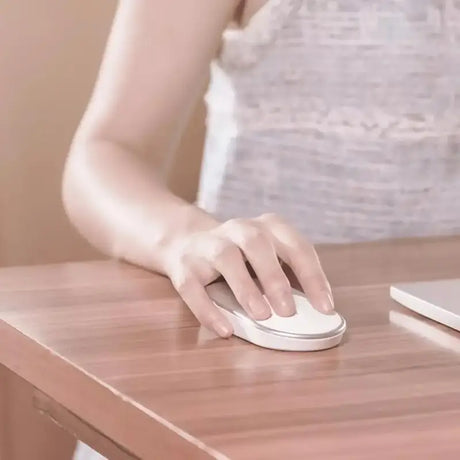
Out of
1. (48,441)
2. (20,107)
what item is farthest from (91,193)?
(20,107)

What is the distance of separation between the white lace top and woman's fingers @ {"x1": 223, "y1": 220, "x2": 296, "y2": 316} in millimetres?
317

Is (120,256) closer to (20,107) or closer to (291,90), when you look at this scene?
(291,90)

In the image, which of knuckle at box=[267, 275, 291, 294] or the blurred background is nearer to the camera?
knuckle at box=[267, 275, 291, 294]

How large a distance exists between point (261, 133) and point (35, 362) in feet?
1.40

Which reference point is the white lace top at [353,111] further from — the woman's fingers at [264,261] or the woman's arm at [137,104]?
the woman's fingers at [264,261]

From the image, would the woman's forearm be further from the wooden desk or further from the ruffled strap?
the ruffled strap

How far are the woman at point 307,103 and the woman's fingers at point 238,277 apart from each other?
24 centimetres

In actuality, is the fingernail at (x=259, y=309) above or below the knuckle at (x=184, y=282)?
above

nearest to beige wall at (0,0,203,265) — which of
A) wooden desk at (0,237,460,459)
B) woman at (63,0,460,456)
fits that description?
woman at (63,0,460,456)

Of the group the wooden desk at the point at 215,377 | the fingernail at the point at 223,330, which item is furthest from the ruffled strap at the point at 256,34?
the fingernail at the point at 223,330

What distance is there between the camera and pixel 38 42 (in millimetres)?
1101

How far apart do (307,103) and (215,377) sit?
458mm

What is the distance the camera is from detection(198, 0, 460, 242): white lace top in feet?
2.74

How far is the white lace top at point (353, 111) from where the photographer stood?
0.83 metres
